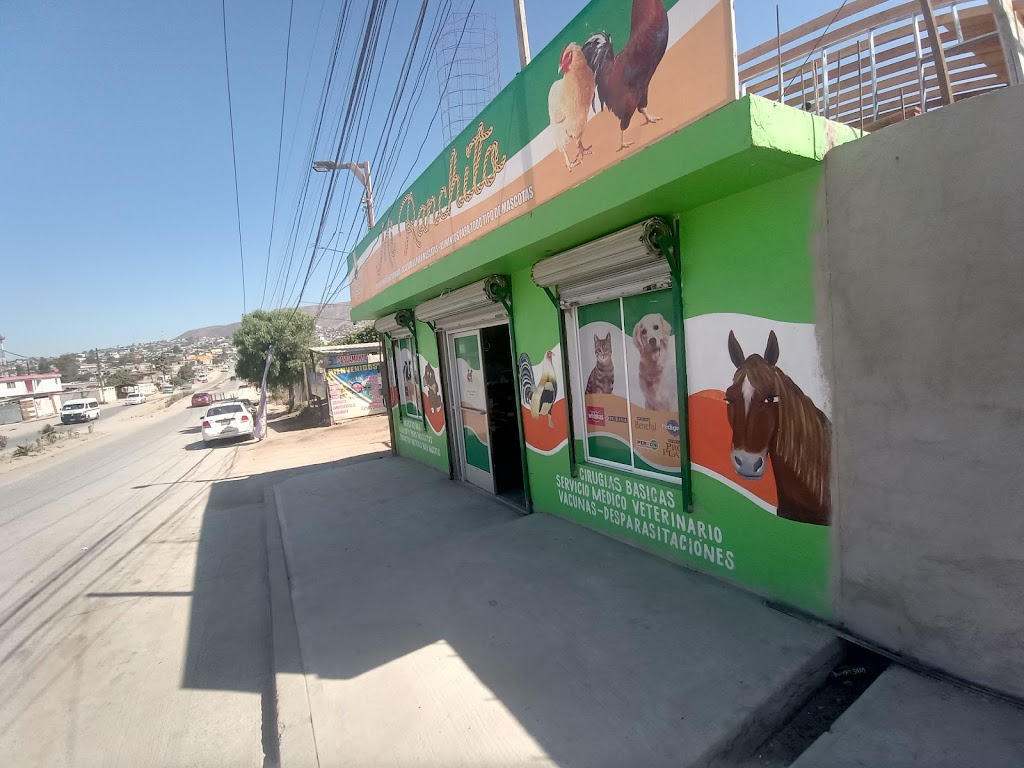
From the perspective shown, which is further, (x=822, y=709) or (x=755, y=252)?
(x=755, y=252)

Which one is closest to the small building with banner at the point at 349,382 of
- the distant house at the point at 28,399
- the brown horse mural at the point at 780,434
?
the brown horse mural at the point at 780,434

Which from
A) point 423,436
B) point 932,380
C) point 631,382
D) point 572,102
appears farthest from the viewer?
point 423,436

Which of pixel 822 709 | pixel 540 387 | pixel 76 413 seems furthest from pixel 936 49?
pixel 76 413

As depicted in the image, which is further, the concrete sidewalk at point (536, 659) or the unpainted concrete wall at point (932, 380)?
the concrete sidewalk at point (536, 659)

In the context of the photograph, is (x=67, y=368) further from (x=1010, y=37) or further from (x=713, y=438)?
(x=1010, y=37)

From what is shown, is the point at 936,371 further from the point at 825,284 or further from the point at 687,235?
the point at 687,235

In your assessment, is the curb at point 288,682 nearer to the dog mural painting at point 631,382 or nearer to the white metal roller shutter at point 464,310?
the dog mural painting at point 631,382

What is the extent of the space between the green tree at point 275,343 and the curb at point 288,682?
23.1 m

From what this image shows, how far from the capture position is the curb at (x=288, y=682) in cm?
A: 262

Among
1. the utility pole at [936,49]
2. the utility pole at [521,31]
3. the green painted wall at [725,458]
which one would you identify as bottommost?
the green painted wall at [725,458]

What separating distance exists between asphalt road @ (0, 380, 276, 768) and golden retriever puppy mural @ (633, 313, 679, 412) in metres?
3.45

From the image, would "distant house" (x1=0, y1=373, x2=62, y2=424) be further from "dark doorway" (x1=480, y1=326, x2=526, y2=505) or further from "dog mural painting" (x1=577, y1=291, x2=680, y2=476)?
"dog mural painting" (x1=577, y1=291, x2=680, y2=476)

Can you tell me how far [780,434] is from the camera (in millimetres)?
3137

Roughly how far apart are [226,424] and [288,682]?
17835mm
